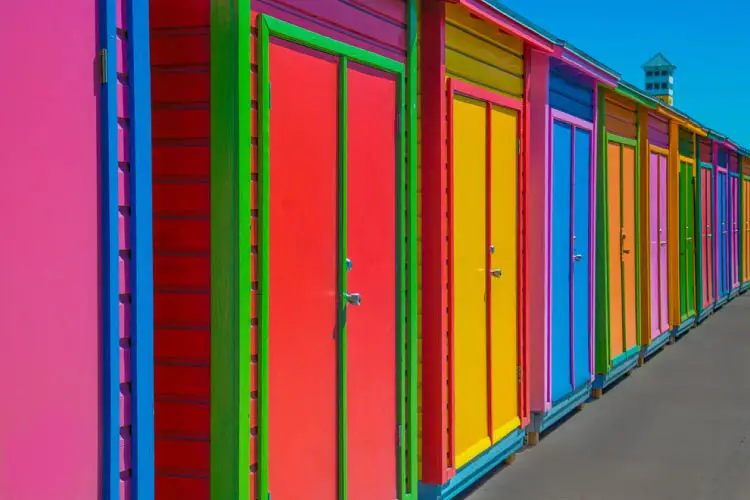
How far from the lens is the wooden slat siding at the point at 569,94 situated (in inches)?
314

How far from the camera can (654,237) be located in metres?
12.1

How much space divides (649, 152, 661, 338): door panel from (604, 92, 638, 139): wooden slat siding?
942 millimetres

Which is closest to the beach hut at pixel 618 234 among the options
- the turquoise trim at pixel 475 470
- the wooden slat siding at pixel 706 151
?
the turquoise trim at pixel 475 470

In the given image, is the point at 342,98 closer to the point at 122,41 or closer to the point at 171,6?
the point at 171,6

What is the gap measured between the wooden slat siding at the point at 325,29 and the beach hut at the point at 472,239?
2.06 ft

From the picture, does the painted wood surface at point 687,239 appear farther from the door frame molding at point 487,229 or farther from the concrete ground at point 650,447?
the door frame molding at point 487,229

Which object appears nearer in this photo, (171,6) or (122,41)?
(122,41)

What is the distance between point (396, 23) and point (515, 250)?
2.45m

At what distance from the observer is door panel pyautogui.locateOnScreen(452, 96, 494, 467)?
19.6 feet

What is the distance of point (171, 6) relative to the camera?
3.67 m

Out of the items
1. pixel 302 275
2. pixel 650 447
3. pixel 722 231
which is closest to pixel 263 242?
pixel 302 275

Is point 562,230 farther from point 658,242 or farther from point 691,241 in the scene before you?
point 691,241
